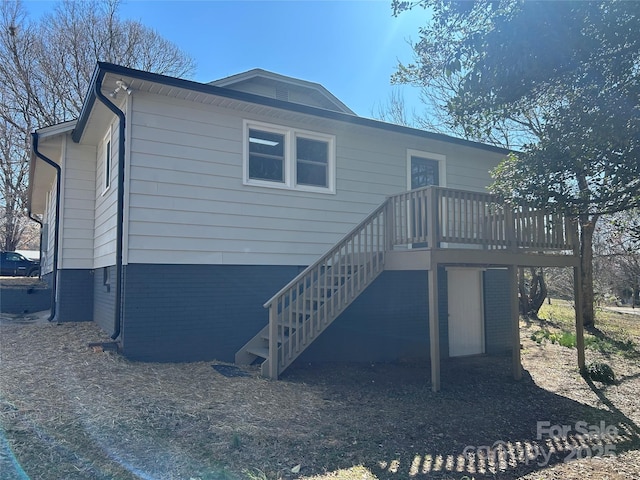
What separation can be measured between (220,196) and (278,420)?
382 centimetres

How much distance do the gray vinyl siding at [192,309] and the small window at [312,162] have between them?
6.06ft

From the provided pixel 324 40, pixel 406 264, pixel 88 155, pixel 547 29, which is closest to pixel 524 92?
pixel 547 29

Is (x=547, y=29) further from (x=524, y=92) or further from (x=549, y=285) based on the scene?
(x=549, y=285)

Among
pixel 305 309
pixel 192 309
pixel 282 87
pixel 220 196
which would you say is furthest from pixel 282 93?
pixel 305 309

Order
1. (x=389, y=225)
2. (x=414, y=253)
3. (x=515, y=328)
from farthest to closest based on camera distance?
(x=515, y=328), (x=389, y=225), (x=414, y=253)

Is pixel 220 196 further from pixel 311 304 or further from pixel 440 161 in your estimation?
pixel 440 161

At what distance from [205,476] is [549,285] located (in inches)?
904

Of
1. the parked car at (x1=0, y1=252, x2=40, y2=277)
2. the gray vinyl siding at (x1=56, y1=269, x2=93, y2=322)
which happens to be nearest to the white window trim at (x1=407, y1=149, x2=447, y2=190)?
the gray vinyl siding at (x1=56, y1=269, x2=93, y2=322)

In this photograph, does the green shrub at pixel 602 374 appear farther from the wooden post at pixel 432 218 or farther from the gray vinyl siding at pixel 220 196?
the gray vinyl siding at pixel 220 196

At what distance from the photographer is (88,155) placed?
1002 centimetres

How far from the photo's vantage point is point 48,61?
21.4 m

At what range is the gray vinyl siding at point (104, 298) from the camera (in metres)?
7.72

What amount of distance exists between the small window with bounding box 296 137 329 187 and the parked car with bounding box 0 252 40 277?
19731mm

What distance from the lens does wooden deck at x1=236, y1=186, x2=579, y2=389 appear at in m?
6.55
